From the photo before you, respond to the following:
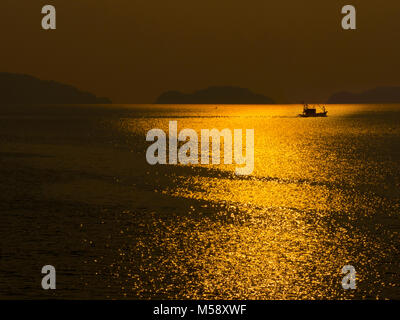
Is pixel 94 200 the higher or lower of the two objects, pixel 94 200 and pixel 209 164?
the lower

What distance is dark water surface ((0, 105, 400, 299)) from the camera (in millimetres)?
38875

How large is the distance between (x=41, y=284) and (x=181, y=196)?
1434 inches

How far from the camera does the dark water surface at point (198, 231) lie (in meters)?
38.9

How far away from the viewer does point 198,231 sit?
54.0 meters

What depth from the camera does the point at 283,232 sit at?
53.6 meters

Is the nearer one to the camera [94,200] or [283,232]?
[283,232]

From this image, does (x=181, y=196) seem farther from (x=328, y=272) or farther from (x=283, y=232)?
(x=328, y=272)
